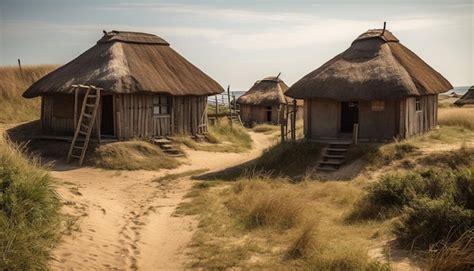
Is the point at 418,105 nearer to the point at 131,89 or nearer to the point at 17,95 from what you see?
the point at 131,89

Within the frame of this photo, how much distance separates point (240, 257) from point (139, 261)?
5.11ft

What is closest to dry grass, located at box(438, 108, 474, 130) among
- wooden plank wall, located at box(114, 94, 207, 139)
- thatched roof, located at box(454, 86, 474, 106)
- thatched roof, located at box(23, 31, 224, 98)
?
thatched roof, located at box(23, 31, 224, 98)

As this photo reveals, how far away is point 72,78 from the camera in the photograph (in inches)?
725

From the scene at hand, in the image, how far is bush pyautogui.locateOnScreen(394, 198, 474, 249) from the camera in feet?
22.7

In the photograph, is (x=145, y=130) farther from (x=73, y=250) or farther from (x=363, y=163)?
(x=73, y=250)

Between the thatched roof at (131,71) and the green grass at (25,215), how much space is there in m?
9.30

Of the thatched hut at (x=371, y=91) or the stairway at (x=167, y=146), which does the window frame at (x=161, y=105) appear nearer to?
the stairway at (x=167, y=146)

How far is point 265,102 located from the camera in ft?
105

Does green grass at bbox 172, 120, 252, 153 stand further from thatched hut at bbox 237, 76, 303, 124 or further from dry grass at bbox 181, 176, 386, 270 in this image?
dry grass at bbox 181, 176, 386, 270

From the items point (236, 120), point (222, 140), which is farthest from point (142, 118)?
point (236, 120)

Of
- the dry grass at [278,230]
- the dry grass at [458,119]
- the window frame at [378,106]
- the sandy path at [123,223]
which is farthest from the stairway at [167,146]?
the dry grass at [458,119]

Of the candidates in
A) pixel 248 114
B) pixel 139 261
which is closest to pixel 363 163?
pixel 139 261

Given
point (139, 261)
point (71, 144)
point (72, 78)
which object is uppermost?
point (72, 78)

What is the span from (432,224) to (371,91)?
29.8ft
